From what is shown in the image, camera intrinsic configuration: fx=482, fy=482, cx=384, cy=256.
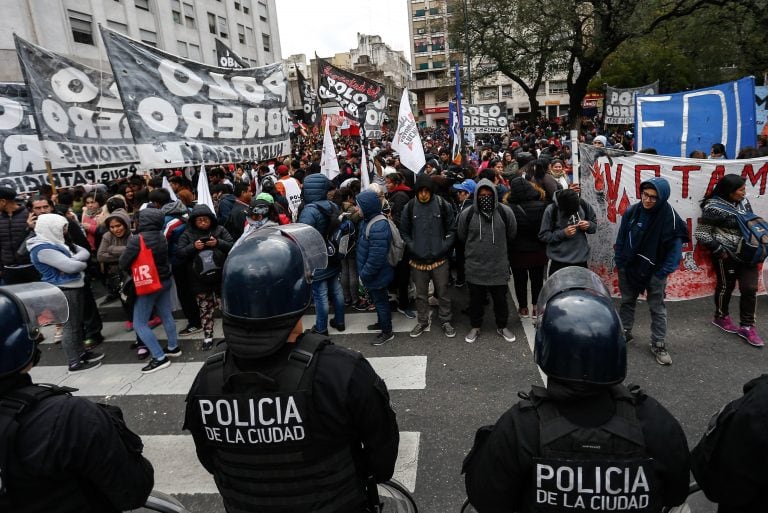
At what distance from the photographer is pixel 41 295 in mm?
1966

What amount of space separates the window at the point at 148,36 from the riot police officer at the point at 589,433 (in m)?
32.1

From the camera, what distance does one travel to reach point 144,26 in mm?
28047

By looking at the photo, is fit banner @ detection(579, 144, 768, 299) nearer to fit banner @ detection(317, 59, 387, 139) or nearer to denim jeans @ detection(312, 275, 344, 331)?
denim jeans @ detection(312, 275, 344, 331)

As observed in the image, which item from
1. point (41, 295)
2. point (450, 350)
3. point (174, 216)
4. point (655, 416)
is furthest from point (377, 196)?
point (655, 416)

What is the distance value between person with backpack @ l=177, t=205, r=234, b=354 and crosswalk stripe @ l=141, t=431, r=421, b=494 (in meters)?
1.90

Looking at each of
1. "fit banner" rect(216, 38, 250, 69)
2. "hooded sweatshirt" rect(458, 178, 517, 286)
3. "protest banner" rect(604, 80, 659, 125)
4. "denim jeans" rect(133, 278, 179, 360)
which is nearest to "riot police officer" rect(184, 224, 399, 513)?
"hooded sweatshirt" rect(458, 178, 517, 286)

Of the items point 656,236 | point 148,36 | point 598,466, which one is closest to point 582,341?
point 598,466

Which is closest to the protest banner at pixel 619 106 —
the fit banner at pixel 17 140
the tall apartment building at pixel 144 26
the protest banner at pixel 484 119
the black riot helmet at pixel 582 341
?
the protest banner at pixel 484 119

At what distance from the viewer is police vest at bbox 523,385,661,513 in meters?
1.53

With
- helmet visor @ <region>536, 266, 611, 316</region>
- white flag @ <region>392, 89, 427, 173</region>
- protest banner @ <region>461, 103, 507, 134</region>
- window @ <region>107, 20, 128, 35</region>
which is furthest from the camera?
window @ <region>107, 20, 128, 35</region>

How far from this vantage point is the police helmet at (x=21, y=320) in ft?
5.69

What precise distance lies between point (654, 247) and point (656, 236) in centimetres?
11

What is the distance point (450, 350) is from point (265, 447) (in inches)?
144

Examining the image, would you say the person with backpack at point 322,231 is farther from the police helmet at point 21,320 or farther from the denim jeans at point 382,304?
the police helmet at point 21,320
